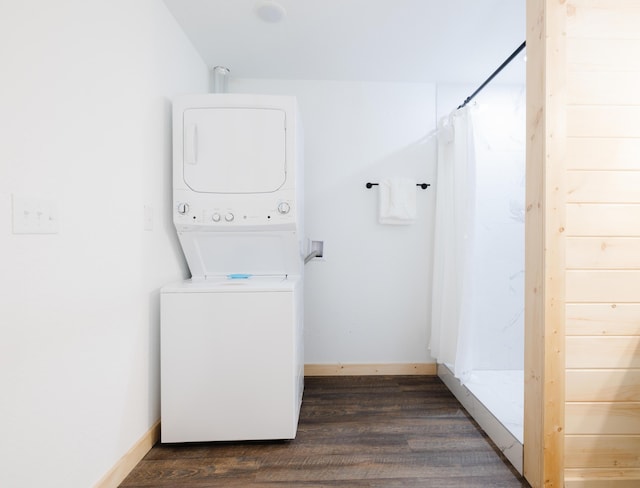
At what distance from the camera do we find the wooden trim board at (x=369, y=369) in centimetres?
279

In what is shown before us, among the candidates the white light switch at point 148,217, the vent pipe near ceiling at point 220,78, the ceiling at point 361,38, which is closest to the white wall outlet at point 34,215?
the white light switch at point 148,217

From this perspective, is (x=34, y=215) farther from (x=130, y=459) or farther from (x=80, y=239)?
(x=130, y=459)

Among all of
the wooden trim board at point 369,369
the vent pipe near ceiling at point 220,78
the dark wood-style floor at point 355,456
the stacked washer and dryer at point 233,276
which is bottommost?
the dark wood-style floor at point 355,456

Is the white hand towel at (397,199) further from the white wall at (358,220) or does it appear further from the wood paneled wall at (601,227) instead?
the wood paneled wall at (601,227)

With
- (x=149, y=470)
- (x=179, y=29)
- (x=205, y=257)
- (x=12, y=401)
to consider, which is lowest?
(x=149, y=470)

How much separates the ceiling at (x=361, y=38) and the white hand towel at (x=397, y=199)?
0.84 metres

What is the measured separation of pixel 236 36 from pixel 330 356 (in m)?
2.39

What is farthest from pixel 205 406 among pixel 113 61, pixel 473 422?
pixel 113 61

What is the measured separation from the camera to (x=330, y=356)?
280 cm

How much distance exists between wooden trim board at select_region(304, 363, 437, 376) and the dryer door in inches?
62.0

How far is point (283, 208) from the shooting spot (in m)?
1.95

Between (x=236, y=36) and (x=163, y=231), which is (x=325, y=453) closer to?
(x=163, y=231)

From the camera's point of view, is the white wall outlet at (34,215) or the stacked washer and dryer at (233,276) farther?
the stacked washer and dryer at (233,276)

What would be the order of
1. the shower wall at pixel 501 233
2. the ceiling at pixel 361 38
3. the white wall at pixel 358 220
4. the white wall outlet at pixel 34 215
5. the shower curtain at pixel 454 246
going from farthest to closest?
1. the white wall at pixel 358 220
2. the shower wall at pixel 501 233
3. the shower curtain at pixel 454 246
4. the ceiling at pixel 361 38
5. the white wall outlet at pixel 34 215
